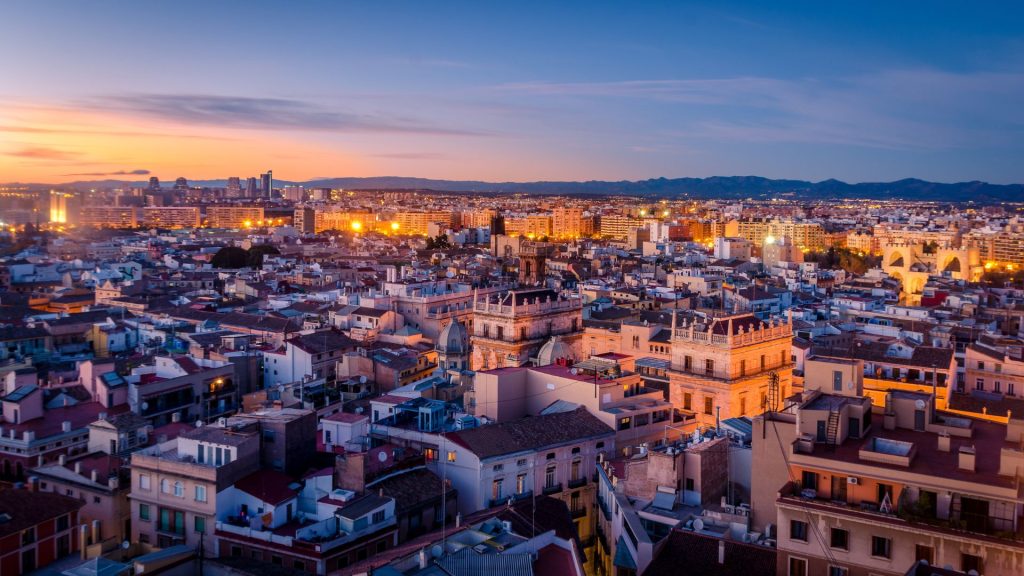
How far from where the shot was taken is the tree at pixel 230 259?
89.2 meters

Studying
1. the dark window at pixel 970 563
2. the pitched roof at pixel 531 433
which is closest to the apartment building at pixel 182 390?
the pitched roof at pixel 531 433

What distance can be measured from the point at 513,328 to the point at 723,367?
987 centimetres

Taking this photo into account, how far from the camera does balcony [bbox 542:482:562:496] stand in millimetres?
22789

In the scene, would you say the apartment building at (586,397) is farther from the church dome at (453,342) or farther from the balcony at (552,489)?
the church dome at (453,342)

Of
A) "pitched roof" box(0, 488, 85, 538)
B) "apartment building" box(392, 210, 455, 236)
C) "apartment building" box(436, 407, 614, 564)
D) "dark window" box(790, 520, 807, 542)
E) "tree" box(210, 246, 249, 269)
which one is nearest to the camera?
"dark window" box(790, 520, 807, 542)

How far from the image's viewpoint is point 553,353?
3225 cm

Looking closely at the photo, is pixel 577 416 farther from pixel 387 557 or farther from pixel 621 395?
pixel 387 557

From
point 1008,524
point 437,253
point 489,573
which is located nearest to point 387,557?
point 489,573

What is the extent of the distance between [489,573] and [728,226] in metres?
142

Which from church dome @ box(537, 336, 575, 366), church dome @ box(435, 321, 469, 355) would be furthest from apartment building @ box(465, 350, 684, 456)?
church dome @ box(435, 321, 469, 355)

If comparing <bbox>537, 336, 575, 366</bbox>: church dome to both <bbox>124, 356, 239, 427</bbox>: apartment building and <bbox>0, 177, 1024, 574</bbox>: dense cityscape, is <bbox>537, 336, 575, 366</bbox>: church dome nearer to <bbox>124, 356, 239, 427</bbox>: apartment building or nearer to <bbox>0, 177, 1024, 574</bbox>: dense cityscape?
<bbox>0, 177, 1024, 574</bbox>: dense cityscape

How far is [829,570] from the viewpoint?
1423cm

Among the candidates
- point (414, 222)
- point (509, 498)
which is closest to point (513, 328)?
point (509, 498)

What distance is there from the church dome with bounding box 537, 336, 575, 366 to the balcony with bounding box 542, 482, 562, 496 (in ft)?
29.8
